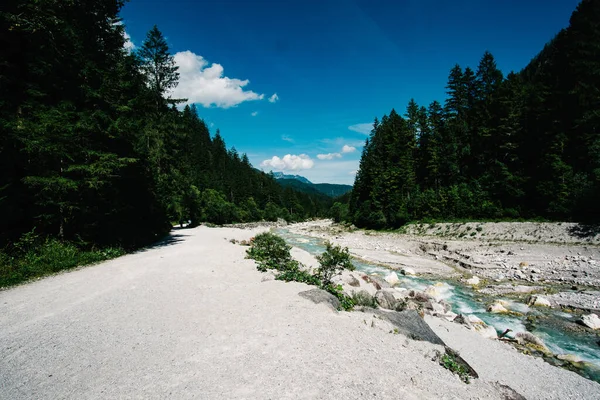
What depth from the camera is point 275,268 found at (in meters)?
11.4

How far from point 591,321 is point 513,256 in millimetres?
11768

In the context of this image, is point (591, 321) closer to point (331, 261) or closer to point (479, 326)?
point (479, 326)

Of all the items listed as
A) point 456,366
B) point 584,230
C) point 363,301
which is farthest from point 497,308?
point 584,230

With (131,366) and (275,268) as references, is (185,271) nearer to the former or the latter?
(275,268)

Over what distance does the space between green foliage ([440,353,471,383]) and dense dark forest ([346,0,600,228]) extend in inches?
999

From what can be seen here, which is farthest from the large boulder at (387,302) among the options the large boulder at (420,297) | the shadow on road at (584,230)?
the shadow on road at (584,230)

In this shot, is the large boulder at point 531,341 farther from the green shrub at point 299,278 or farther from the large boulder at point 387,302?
the green shrub at point 299,278

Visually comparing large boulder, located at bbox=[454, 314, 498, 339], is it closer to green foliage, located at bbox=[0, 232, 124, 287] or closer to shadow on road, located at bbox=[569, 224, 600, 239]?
green foliage, located at bbox=[0, 232, 124, 287]

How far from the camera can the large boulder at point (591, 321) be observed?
8523 millimetres

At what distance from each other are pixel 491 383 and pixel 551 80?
Result: 4108cm

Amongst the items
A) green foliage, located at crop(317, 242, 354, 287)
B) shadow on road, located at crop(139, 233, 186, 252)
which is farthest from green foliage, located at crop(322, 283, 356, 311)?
shadow on road, located at crop(139, 233, 186, 252)

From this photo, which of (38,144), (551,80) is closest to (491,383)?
(38,144)

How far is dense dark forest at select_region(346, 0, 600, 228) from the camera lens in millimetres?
23703

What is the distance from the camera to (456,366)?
4754 millimetres
